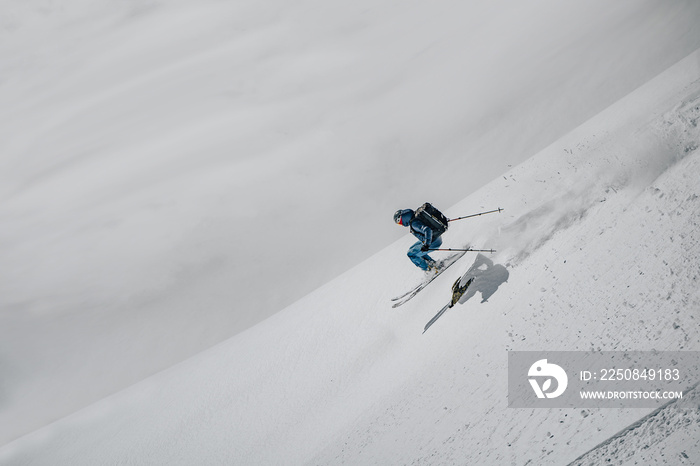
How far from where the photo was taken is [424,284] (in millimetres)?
13281

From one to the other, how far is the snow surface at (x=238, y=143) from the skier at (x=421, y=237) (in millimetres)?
6169

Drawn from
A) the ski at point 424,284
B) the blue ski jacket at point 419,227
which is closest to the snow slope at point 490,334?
the ski at point 424,284

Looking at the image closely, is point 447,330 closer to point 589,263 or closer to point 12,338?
point 589,263

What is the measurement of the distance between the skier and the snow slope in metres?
0.72

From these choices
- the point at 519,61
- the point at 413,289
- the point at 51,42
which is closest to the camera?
the point at 413,289

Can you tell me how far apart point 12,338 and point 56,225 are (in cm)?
993

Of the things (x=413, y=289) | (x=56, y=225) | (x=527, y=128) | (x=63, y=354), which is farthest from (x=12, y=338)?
(x=527, y=128)

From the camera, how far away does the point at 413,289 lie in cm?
1355

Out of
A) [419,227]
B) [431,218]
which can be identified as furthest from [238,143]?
[431,218]

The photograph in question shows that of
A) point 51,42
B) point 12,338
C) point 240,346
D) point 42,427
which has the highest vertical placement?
point 51,42

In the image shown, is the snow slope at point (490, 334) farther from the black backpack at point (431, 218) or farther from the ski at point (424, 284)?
the black backpack at point (431, 218)

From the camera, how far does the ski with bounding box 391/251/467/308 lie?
12.9 m

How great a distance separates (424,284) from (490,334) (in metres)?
3.45

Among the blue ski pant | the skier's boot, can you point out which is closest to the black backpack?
the blue ski pant
